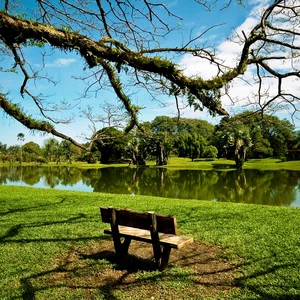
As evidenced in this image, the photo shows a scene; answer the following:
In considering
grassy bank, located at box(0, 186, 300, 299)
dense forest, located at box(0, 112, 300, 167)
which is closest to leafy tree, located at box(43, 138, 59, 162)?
dense forest, located at box(0, 112, 300, 167)

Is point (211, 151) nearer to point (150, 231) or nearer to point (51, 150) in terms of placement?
point (51, 150)

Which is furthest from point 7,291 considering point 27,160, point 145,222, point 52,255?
point 27,160

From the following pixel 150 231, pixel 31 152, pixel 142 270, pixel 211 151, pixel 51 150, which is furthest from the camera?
pixel 31 152

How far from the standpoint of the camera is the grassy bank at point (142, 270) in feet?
13.1

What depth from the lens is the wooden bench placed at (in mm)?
4316

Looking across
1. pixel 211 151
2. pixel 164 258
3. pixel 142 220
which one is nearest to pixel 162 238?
pixel 164 258

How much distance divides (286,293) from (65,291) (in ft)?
9.31

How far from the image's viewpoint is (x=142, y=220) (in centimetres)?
450

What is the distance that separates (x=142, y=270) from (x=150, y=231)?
70 centimetres

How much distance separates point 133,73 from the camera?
194 inches

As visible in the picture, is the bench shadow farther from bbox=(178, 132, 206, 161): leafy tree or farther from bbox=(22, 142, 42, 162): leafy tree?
bbox=(22, 142, 42, 162): leafy tree

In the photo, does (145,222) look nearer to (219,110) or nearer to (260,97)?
(219,110)

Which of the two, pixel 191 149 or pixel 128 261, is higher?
pixel 191 149

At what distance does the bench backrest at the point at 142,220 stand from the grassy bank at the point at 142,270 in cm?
69
